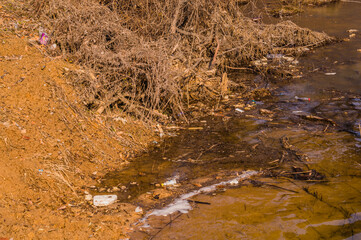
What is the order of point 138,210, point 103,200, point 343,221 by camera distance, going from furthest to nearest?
point 103,200, point 138,210, point 343,221

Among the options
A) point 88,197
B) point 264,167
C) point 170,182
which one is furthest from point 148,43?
point 88,197

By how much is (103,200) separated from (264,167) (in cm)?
217

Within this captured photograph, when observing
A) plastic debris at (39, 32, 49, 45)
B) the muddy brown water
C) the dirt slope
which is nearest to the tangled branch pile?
plastic debris at (39, 32, 49, 45)

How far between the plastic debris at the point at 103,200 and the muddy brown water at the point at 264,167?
0.18 m

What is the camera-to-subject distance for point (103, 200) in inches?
161

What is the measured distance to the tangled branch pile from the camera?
5.85m

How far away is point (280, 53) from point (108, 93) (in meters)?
5.41

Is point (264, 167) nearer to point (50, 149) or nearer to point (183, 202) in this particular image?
point (183, 202)

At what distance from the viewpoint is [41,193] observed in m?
3.96

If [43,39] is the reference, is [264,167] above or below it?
below

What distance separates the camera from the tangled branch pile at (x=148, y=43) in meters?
5.85

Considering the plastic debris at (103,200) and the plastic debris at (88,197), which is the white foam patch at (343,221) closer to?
the plastic debris at (103,200)

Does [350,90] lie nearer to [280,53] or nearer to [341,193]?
[280,53]

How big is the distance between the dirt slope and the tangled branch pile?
433 millimetres
